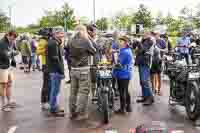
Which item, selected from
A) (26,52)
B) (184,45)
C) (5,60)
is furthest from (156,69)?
(26,52)

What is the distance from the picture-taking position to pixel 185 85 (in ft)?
27.8

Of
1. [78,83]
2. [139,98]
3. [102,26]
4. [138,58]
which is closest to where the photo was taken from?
[78,83]

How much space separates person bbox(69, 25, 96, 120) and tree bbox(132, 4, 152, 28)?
4647cm

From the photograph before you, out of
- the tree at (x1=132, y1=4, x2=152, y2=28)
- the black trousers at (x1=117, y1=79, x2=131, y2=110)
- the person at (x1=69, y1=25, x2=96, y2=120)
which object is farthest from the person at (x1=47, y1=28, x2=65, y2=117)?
the tree at (x1=132, y1=4, x2=152, y2=28)

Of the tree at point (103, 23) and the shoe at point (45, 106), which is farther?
the tree at point (103, 23)

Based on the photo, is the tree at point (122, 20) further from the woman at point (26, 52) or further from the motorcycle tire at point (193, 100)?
the motorcycle tire at point (193, 100)

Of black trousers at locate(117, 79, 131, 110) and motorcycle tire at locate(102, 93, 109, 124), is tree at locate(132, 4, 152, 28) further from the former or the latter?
motorcycle tire at locate(102, 93, 109, 124)

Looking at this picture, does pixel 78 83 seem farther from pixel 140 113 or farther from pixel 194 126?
pixel 194 126

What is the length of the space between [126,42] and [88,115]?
1745mm

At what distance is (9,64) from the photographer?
29.8 ft

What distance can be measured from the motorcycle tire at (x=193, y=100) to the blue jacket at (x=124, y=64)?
1.29 meters

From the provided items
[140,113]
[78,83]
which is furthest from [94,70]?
[140,113]

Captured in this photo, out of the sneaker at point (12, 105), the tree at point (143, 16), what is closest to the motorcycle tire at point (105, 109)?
the sneaker at point (12, 105)

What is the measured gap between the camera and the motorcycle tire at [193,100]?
24.6 ft
